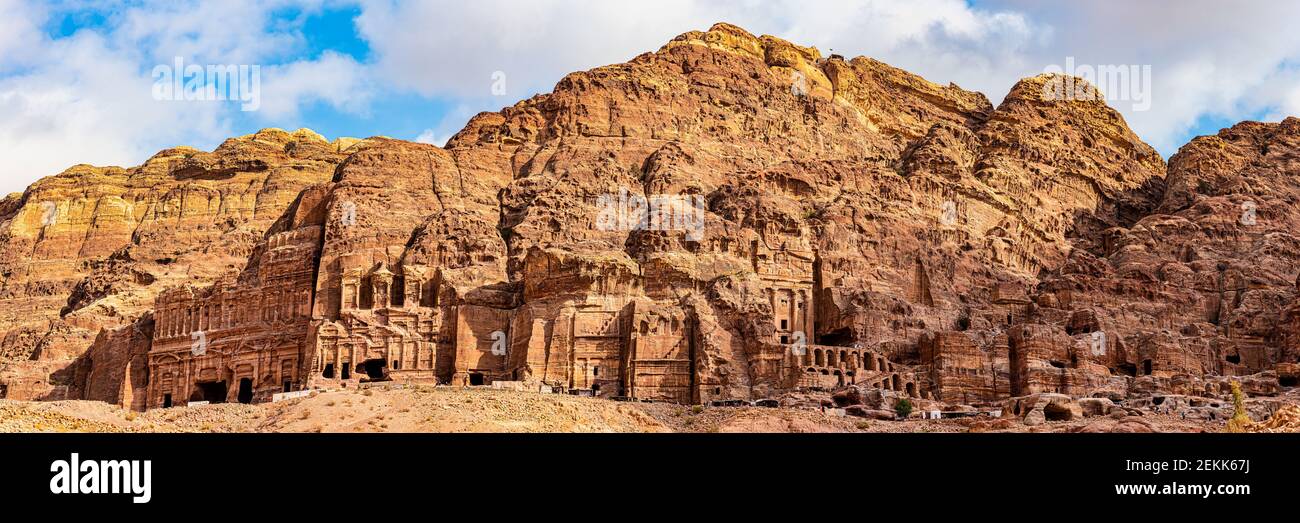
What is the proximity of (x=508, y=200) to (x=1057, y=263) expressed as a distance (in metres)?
38.5

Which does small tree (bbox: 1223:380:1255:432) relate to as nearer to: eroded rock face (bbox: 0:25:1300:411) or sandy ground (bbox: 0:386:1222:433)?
sandy ground (bbox: 0:386:1222:433)

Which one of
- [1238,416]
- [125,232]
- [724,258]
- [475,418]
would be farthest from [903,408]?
[125,232]

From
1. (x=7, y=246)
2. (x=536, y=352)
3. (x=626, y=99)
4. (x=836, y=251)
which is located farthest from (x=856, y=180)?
(x=7, y=246)

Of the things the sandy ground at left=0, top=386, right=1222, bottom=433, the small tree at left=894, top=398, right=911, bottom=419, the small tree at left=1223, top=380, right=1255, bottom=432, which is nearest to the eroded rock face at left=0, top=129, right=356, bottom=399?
the sandy ground at left=0, top=386, right=1222, bottom=433

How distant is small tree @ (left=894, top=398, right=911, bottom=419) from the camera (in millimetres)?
88000

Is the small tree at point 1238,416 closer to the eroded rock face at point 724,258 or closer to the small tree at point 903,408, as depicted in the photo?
the eroded rock face at point 724,258

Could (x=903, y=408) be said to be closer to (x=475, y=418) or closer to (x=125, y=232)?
(x=475, y=418)

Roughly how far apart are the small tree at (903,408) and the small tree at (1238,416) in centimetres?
1561

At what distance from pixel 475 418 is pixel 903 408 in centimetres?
2373

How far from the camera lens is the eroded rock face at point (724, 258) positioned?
9806 centimetres

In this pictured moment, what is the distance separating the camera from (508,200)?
11675 cm

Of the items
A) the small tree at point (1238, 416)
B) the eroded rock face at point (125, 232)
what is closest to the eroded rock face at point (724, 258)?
the eroded rock face at point (125, 232)
